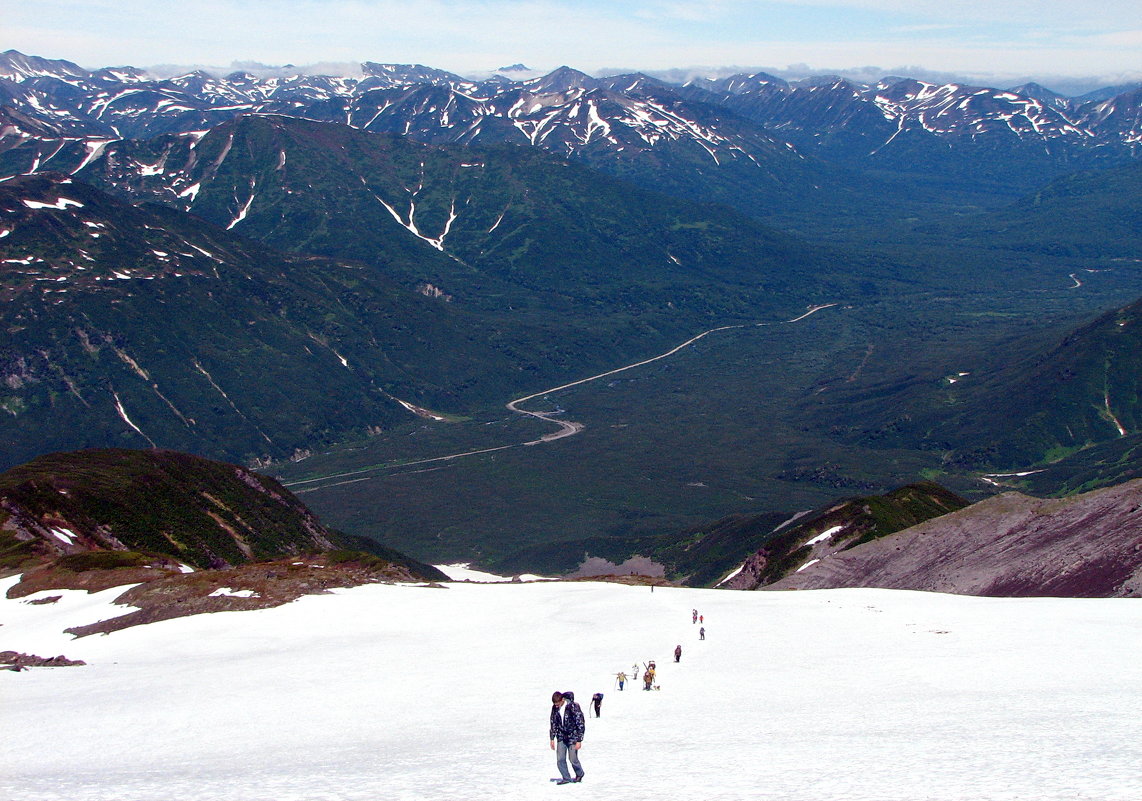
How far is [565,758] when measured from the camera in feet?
102

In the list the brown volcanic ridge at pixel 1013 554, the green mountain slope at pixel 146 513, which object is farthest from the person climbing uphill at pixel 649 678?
the green mountain slope at pixel 146 513

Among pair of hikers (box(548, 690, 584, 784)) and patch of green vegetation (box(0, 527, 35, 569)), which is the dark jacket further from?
patch of green vegetation (box(0, 527, 35, 569))

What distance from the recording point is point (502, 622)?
213ft

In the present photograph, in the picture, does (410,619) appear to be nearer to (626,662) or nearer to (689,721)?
(626,662)

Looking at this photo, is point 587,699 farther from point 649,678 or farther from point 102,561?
point 102,561

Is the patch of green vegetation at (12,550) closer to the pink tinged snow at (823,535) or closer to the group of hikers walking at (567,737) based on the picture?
the group of hikers walking at (567,737)

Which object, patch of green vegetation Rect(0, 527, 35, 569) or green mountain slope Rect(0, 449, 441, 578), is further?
green mountain slope Rect(0, 449, 441, 578)

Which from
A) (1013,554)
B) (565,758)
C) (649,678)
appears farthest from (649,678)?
(1013,554)

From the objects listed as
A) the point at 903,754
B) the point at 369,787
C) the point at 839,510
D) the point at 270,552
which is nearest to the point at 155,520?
the point at 270,552

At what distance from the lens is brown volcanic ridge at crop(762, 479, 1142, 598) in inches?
2785

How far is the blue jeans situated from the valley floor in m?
0.57

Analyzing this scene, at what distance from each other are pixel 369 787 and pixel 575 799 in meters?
6.32

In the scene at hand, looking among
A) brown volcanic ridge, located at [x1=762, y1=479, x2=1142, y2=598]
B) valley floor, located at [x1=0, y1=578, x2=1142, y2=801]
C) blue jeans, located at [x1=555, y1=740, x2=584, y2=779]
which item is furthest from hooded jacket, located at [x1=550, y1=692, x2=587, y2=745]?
brown volcanic ridge, located at [x1=762, y1=479, x2=1142, y2=598]

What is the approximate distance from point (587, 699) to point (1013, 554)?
5057 cm
